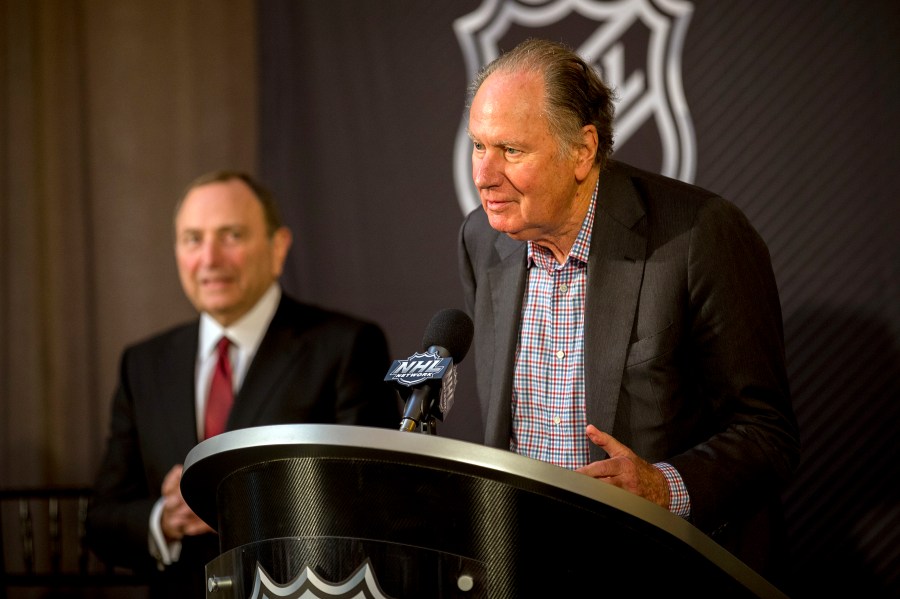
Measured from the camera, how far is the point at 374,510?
1.14 metres

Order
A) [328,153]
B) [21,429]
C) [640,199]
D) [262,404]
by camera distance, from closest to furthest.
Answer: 1. [640,199]
2. [262,404]
3. [328,153]
4. [21,429]

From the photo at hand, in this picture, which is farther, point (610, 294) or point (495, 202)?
point (610, 294)

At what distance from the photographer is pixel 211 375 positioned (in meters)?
2.89

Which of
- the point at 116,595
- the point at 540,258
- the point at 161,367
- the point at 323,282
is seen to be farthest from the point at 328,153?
the point at 116,595

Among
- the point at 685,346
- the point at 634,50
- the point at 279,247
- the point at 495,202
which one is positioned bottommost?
the point at 279,247

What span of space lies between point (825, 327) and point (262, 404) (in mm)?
1586

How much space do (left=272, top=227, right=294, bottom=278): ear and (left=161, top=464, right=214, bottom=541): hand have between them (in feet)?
2.38

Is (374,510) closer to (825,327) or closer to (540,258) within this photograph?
(540,258)

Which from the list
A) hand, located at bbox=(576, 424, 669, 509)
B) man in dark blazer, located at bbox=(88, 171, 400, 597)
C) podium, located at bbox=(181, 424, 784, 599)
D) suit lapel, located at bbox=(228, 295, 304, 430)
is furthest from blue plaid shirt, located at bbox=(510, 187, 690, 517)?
suit lapel, located at bbox=(228, 295, 304, 430)

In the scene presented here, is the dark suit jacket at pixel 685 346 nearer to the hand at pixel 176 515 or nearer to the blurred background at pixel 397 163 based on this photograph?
the hand at pixel 176 515

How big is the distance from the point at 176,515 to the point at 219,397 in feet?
1.35

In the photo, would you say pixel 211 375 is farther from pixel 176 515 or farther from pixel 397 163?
pixel 397 163

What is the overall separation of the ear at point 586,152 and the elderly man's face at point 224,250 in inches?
53.4

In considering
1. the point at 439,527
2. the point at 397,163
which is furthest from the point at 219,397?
the point at 439,527
